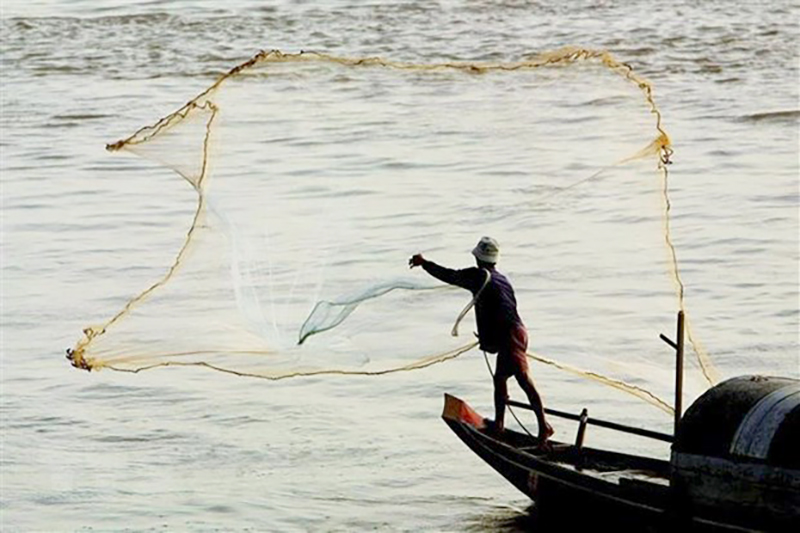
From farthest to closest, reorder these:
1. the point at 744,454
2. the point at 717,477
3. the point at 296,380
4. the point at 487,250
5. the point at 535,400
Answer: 1. the point at 296,380
2. the point at 535,400
3. the point at 487,250
4. the point at 717,477
5. the point at 744,454

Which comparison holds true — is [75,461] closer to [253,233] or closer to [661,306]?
[253,233]

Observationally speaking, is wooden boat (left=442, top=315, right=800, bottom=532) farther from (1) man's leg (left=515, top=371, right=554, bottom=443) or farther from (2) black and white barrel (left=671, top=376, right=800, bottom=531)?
(1) man's leg (left=515, top=371, right=554, bottom=443)

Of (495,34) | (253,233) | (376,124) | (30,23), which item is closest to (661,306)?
(253,233)

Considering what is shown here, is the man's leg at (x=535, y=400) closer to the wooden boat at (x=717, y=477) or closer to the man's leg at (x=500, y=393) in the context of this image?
the man's leg at (x=500, y=393)

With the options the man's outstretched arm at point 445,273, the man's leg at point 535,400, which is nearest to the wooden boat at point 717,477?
the man's leg at point 535,400

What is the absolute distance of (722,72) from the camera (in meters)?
34.6

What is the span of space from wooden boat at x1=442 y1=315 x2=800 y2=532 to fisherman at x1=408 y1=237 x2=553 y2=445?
0.57 meters

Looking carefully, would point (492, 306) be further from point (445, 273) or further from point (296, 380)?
point (296, 380)

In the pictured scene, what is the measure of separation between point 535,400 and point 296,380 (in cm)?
469

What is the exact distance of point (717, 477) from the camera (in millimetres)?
11344

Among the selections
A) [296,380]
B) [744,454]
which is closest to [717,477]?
[744,454]

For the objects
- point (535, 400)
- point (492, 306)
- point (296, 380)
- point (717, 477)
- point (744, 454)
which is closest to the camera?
point (744, 454)

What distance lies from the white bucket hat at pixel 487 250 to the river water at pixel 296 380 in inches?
86.0

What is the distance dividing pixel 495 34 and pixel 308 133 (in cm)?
990
